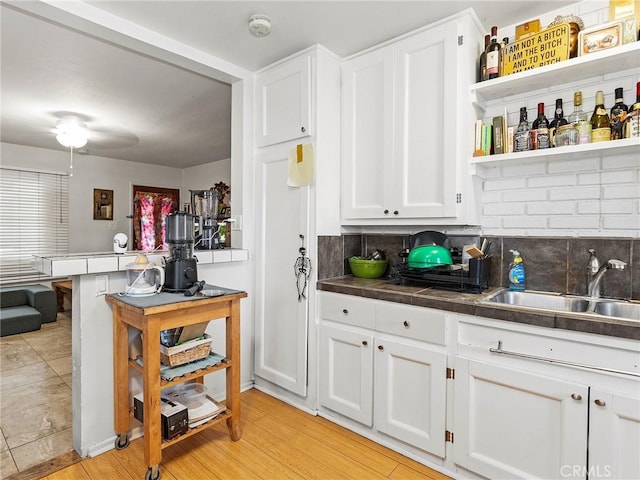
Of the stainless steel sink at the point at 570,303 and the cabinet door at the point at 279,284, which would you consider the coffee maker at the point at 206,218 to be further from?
the stainless steel sink at the point at 570,303

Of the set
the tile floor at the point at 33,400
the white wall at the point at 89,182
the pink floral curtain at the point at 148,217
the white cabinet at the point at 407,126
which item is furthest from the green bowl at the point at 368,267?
the white wall at the point at 89,182

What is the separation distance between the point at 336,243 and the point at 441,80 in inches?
45.4

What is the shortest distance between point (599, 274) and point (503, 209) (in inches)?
22.3

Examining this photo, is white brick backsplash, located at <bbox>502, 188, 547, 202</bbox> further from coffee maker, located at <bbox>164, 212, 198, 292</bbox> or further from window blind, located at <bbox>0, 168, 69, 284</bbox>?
window blind, located at <bbox>0, 168, 69, 284</bbox>

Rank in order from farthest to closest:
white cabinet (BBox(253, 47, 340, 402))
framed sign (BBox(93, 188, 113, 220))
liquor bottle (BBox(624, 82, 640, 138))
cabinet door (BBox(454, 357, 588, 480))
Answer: framed sign (BBox(93, 188, 113, 220))
white cabinet (BBox(253, 47, 340, 402))
liquor bottle (BBox(624, 82, 640, 138))
cabinet door (BBox(454, 357, 588, 480))

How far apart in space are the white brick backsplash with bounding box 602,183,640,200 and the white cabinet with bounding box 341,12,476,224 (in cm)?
66

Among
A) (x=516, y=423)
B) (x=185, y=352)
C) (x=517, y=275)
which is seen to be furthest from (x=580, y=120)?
(x=185, y=352)

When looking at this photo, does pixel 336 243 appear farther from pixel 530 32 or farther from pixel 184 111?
pixel 184 111

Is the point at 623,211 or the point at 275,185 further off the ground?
the point at 275,185

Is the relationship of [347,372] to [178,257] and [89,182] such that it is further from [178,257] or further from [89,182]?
[89,182]

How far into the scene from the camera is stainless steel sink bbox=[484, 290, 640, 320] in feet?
5.19

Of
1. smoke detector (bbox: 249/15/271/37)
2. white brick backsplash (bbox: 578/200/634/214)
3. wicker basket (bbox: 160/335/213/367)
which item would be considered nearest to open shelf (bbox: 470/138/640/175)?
white brick backsplash (bbox: 578/200/634/214)

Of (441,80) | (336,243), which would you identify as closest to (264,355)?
(336,243)

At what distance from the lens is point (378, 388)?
1.91 m
